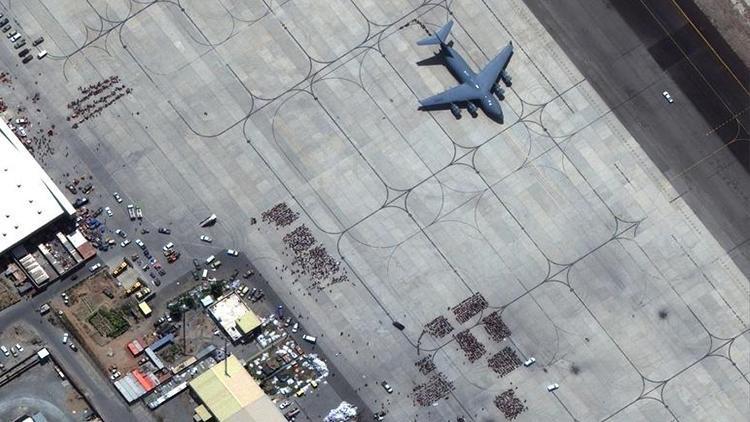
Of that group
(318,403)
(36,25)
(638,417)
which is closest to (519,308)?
(638,417)

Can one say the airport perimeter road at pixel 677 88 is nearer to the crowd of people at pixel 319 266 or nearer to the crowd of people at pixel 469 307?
the crowd of people at pixel 469 307

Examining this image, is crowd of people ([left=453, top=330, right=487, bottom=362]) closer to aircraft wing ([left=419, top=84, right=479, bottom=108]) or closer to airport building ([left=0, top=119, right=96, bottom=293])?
aircraft wing ([left=419, top=84, right=479, bottom=108])

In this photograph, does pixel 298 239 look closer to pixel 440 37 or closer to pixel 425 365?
pixel 425 365

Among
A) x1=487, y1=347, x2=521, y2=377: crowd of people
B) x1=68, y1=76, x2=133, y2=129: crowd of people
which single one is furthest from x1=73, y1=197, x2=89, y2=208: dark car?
x1=487, y1=347, x2=521, y2=377: crowd of people

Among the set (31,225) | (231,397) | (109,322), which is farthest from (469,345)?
(31,225)

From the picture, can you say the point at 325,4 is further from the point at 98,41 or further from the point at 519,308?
the point at 519,308

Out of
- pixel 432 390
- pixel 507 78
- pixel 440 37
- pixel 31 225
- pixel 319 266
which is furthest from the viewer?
pixel 507 78

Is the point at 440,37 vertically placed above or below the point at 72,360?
above
